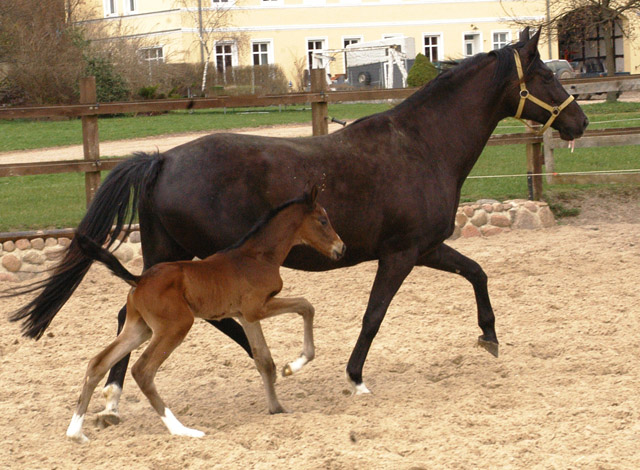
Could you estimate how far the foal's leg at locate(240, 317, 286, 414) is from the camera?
4.43 m

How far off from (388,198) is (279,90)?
26978 millimetres

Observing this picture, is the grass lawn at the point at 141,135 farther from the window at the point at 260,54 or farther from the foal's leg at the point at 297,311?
the window at the point at 260,54

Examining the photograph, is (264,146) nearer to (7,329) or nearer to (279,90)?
(7,329)

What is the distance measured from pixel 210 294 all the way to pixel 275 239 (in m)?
0.48

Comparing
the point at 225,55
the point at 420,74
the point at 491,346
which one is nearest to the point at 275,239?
the point at 491,346

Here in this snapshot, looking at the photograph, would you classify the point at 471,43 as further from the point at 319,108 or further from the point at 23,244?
the point at 23,244

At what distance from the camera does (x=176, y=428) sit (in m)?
4.08

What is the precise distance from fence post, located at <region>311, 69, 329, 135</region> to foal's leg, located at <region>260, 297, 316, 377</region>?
15.9 feet

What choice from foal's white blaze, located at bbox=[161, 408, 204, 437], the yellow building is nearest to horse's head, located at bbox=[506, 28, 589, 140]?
foal's white blaze, located at bbox=[161, 408, 204, 437]

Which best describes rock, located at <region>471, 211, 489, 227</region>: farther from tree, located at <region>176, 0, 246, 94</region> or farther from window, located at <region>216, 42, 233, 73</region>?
window, located at <region>216, 42, 233, 73</region>

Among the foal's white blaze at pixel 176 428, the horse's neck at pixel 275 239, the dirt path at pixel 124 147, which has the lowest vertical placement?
the foal's white blaze at pixel 176 428

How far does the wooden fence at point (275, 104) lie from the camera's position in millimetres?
8477

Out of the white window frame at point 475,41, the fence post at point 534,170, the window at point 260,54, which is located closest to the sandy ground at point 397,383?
the fence post at point 534,170

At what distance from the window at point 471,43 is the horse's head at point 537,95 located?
38156 millimetres
